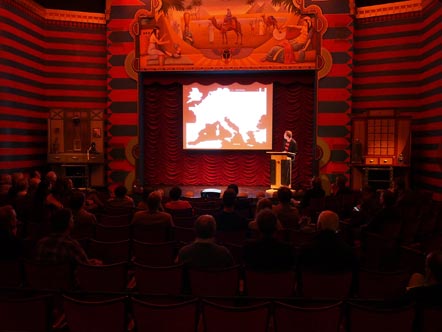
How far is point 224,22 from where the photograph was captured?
41.7 feet

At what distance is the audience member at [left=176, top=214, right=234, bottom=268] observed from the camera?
373cm

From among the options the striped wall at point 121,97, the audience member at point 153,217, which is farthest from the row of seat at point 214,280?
the striped wall at point 121,97

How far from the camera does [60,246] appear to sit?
12.5 ft

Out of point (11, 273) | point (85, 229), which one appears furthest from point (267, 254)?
point (85, 229)

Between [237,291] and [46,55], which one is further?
[46,55]

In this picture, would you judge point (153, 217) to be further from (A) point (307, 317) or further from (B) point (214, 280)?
(A) point (307, 317)

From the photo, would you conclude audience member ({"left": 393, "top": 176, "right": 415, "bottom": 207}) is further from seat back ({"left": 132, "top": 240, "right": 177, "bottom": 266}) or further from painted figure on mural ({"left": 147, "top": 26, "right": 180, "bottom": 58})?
painted figure on mural ({"left": 147, "top": 26, "right": 180, "bottom": 58})

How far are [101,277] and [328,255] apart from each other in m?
1.88

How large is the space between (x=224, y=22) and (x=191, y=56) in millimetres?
1351

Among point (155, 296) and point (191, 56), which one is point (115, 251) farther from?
point (191, 56)

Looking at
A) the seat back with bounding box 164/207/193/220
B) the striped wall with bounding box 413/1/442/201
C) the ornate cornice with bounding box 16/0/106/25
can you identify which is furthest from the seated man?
the ornate cornice with bounding box 16/0/106/25

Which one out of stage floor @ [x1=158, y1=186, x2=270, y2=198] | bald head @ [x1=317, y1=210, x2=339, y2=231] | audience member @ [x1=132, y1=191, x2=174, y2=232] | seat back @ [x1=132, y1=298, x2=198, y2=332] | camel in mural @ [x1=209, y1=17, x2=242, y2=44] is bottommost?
stage floor @ [x1=158, y1=186, x2=270, y2=198]

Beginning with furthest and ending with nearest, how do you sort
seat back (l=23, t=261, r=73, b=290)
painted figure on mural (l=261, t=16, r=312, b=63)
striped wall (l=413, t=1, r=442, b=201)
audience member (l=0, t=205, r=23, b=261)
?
painted figure on mural (l=261, t=16, r=312, b=63) < striped wall (l=413, t=1, r=442, b=201) < audience member (l=0, t=205, r=23, b=261) < seat back (l=23, t=261, r=73, b=290)

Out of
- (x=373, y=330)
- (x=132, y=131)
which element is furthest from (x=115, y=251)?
(x=132, y=131)
